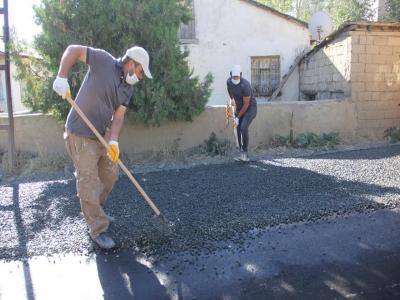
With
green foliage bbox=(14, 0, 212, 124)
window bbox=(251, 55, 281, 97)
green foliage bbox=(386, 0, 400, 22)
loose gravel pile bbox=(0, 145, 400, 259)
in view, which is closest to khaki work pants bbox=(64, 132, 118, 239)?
loose gravel pile bbox=(0, 145, 400, 259)

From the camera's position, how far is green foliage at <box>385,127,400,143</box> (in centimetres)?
925

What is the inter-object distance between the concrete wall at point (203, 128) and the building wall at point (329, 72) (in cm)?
82

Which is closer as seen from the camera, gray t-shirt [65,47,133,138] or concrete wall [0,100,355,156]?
gray t-shirt [65,47,133,138]

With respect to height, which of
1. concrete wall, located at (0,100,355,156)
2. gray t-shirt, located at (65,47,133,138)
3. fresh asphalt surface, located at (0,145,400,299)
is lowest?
fresh asphalt surface, located at (0,145,400,299)

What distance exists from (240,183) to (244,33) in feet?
30.6

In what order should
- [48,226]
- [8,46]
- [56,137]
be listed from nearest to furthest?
[48,226], [8,46], [56,137]

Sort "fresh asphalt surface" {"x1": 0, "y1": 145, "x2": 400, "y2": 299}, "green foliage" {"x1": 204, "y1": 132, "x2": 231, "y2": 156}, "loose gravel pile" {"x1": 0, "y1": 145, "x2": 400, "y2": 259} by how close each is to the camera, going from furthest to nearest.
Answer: "green foliage" {"x1": 204, "y1": 132, "x2": 231, "y2": 156}, "loose gravel pile" {"x1": 0, "y1": 145, "x2": 400, "y2": 259}, "fresh asphalt surface" {"x1": 0, "y1": 145, "x2": 400, "y2": 299}

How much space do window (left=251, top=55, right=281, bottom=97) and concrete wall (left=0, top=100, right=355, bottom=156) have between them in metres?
5.36

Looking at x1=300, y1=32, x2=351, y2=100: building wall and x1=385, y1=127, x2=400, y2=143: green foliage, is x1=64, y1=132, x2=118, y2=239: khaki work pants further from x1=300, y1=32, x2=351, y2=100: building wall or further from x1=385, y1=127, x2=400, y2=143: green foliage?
x1=385, y1=127, x2=400, y2=143: green foliage

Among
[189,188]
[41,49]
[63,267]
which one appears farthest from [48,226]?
[41,49]

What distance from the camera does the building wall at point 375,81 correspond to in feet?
30.4

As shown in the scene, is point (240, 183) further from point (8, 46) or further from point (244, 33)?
point (244, 33)

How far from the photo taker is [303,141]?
27.8 ft

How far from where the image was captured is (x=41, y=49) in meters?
7.38
